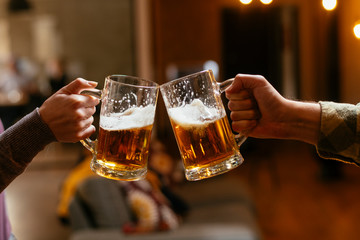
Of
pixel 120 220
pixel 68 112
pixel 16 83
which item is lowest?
pixel 120 220

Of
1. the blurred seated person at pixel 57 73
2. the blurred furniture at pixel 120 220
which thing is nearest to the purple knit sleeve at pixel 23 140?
the blurred furniture at pixel 120 220

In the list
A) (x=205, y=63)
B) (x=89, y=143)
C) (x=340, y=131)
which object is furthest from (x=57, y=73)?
(x=340, y=131)

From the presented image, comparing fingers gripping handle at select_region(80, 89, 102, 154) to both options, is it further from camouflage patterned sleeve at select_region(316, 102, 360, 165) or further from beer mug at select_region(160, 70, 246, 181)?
camouflage patterned sleeve at select_region(316, 102, 360, 165)

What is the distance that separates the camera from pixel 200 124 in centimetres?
92

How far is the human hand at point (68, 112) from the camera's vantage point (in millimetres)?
840

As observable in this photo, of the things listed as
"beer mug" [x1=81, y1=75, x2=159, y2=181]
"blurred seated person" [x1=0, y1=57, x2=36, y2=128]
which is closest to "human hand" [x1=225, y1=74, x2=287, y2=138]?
"beer mug" [x1=81, y1=75, x2=159, y2=181]

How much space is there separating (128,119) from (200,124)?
6.0 inches

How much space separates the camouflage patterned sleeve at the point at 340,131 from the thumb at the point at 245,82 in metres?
0.17

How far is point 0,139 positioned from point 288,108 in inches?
24.8

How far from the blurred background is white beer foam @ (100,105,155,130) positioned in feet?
5.37

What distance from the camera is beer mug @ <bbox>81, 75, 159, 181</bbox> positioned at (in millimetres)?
902

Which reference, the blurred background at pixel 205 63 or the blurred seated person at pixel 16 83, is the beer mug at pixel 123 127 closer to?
the blurred background at pixel 205 63

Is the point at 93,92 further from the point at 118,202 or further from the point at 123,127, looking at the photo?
the point at 118,202

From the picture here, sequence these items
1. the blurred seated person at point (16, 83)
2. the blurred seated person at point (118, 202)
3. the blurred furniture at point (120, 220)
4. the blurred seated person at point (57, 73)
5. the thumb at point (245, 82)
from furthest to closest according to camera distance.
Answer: the blurred seated person at point (16, 83) → the blurred seated person at point (57, 73) → the blurred seated person at point (118, 202) → the blurred furniture at point (120, 220) → the thumb at point (245, 82)
